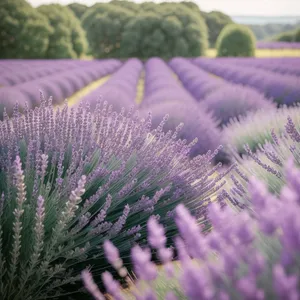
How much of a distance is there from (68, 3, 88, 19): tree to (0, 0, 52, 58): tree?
3953cm

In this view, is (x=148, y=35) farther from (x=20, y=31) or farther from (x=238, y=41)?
(x=20, y=31)

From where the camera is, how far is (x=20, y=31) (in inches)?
1328

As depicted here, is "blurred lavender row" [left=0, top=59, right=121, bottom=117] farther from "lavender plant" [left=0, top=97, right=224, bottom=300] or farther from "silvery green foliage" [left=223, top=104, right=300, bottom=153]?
"lavender plant" [left=0, top=97, right=224, bottom=300]

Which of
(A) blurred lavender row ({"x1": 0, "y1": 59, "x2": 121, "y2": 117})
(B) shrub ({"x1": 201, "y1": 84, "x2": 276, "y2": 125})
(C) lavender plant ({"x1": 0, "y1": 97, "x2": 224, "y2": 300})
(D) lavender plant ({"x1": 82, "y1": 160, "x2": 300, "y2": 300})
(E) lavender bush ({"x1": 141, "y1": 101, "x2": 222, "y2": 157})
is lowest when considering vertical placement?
(A) blurred lavender row ({"x1": 0, "y1": 59, "x2": 121, "y2": 117})

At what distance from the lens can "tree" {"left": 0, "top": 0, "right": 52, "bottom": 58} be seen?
33.2 metres

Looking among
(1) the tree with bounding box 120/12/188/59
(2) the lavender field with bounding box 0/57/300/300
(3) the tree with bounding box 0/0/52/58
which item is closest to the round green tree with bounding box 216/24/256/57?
(1) the tree with bounding box 120/12/188/59

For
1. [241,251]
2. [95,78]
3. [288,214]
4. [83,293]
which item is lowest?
[95,78]

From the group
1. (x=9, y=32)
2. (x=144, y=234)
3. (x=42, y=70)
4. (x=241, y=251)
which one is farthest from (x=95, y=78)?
(x=241, y=251)

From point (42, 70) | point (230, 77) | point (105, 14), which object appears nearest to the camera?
point (230, 77)

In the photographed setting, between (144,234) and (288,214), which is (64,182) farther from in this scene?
(288,214)

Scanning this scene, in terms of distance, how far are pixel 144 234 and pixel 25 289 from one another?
25.9 inches

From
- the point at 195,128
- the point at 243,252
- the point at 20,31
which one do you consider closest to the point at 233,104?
the point at 195,128

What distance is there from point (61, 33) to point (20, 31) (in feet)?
15.7

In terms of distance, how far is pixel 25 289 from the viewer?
168cm
